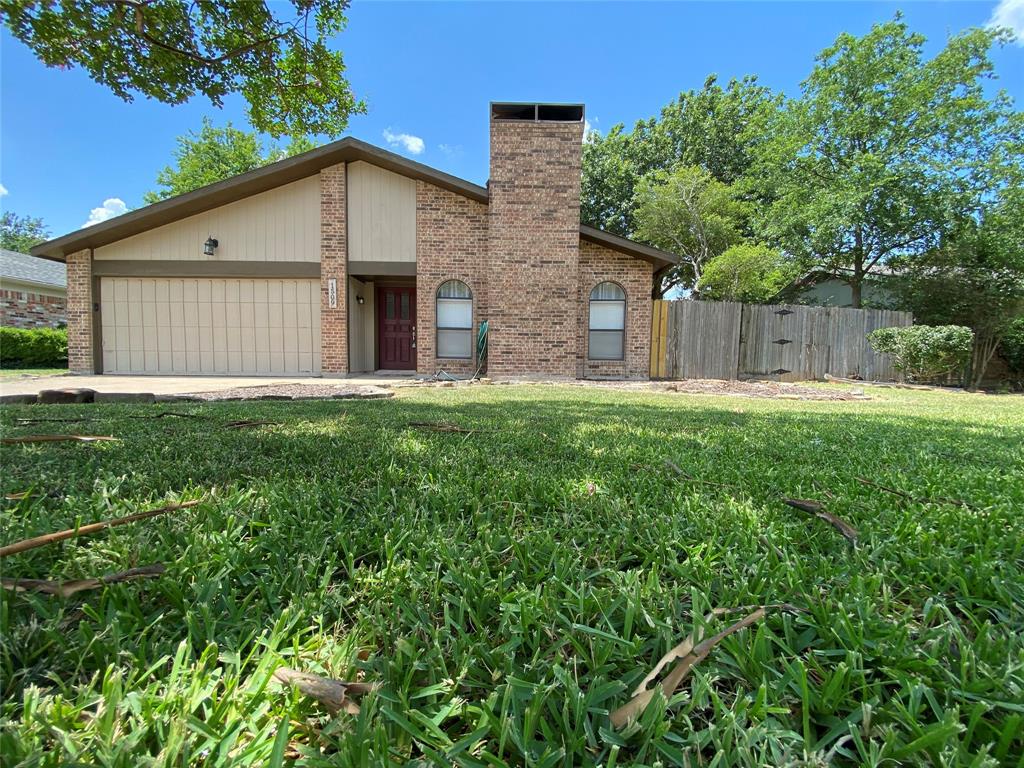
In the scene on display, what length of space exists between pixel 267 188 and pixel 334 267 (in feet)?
8.06

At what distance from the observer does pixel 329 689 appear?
706 mm

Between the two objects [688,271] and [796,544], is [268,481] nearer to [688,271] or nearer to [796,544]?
[796,544]

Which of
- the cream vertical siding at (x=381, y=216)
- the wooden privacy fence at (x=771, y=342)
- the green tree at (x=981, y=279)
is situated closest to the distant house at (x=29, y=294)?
the cream vertical siding at (x=381, y=216)

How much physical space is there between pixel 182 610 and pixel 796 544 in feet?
4.80

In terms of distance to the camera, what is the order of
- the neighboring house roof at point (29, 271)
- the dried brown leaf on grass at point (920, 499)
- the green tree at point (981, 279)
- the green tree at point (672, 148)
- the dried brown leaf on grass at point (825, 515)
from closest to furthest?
1. the dried brown leaf on grass at point (825, 515)
2. the dried brown leaf on grass at point (920, 499)
3. the green tree at point (981, 279)
4. the neighboring house roof at point (29, 271)
5. the green tree at point (672, 148)

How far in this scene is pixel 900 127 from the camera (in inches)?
663

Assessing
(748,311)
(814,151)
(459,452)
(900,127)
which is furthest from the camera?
(814,151)

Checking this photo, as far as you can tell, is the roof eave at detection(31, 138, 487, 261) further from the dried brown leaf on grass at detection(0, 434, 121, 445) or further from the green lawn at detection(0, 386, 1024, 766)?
the green lawn at detection(0, 386, 1024, 766)

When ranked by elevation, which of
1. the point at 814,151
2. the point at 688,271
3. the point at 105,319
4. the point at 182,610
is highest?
the point at 814,151

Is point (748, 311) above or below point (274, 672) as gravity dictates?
above

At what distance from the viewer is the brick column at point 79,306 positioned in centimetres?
1081

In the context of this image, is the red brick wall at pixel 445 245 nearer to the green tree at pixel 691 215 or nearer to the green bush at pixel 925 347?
the green tree at pixel 691 215

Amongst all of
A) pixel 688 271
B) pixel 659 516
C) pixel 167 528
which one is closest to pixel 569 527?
pixel 659 516

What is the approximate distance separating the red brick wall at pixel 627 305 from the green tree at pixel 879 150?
10.1 meters
